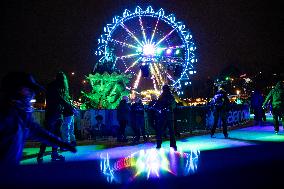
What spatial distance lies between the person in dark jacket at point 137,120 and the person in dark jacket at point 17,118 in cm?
970

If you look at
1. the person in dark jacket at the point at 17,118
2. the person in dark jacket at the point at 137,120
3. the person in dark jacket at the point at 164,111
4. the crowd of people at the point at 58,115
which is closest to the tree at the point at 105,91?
the crowd of people at the point at 58,115

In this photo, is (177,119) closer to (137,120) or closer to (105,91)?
(137,120)

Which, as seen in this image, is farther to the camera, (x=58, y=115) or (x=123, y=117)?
(x=123, y=117)

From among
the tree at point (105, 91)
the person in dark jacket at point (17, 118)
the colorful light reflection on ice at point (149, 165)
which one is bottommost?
the colorful light reflection on ice at point (149, 165)

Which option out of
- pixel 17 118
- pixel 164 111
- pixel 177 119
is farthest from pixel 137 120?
pixel 17 118

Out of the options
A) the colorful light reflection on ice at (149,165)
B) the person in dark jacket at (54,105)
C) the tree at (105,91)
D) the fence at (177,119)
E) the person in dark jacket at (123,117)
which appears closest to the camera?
the colorful light reflection on ice at (149,165)

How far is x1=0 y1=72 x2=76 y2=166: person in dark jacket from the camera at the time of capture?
3.61 meters

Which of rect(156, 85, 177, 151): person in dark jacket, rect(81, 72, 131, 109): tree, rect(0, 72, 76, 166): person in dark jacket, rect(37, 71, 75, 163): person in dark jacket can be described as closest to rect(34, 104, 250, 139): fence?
rect(156, 85, 177, 151): person in dark jacket

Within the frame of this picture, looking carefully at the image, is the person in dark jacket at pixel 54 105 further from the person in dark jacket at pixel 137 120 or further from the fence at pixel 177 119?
the fence at pixel 177 119

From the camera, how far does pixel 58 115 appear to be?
9797mm

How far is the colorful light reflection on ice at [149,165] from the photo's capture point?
6934 millimetres

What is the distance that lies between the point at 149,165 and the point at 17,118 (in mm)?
4697

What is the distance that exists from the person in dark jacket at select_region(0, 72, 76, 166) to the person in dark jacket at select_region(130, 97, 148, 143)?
31.8 feet

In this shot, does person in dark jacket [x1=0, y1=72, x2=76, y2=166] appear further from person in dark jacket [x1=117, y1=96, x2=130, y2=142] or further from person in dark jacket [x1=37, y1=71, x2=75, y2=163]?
person in dark jacket [x1=117, y1=96, x2=130, y2=142]
